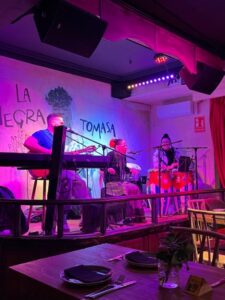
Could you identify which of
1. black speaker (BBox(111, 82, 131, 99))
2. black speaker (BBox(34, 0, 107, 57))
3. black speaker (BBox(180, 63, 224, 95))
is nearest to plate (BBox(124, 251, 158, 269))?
black speaker (BBox(34, 0, 107, 57))

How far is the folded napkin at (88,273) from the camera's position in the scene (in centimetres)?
134

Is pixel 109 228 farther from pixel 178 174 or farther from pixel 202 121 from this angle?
pixel 202 121

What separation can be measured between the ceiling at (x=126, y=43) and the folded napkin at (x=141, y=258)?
213cm

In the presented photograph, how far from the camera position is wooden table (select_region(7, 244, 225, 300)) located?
1.23 m

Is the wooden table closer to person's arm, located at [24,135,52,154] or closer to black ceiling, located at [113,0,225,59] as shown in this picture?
person's arm, located at [24,135,52,154]

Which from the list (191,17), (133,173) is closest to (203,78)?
(191,17)

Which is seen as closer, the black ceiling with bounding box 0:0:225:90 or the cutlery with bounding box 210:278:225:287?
the cutlery with bounding box 210:278:225:287

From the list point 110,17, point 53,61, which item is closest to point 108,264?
point 110,17

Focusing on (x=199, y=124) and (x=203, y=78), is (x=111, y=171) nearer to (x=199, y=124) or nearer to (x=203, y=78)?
(x=203, y=78)

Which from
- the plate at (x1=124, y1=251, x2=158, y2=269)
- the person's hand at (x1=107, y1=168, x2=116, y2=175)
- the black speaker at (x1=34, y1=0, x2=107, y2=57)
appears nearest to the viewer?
the plate at (x1=124, y1=251, x2=158, y2=269)

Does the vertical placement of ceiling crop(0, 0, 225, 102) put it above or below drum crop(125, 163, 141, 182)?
above

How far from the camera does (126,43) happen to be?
18.1ft

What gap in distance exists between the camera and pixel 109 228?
345 centimetres

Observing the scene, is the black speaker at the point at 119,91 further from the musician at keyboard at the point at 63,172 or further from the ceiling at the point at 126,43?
the musician at keyboard at the point at 63,172
